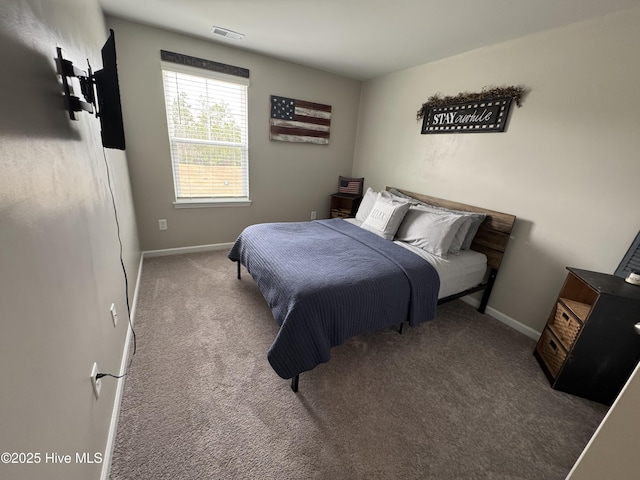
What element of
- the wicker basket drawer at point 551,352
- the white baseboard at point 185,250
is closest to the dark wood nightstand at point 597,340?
the wicker basket drawer at point 551,352

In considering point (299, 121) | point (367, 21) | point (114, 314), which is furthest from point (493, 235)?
point (114, 314)

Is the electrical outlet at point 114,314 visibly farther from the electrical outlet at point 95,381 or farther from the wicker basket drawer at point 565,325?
the wicker basket drawer at point 565,325

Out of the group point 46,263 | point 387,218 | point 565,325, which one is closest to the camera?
point 46,263

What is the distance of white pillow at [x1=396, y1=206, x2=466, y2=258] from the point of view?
2.28m

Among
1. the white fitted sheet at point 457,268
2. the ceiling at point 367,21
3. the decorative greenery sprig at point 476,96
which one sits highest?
the ceiling at point 367,21

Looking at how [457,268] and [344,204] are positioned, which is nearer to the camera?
[457,268]

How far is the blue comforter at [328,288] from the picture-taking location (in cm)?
150

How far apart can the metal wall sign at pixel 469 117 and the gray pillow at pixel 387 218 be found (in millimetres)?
948

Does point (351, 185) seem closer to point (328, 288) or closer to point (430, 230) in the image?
point (430, 230)

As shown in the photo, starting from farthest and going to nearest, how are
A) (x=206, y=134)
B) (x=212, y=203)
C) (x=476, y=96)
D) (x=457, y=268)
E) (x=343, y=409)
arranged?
(x=212, y=203) < (x=206, y=134) < (x=476, y=96) < (x=457, y=268) < (x=343, y=409)

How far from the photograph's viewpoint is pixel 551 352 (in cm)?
189

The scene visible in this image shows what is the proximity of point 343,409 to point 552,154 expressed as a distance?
2495mm

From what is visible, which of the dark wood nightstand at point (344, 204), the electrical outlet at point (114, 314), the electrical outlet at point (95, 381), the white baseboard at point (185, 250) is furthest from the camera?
the dark wood nightstand at point (344, 204)

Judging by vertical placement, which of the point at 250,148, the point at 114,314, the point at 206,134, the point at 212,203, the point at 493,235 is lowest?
the point at 114,314
